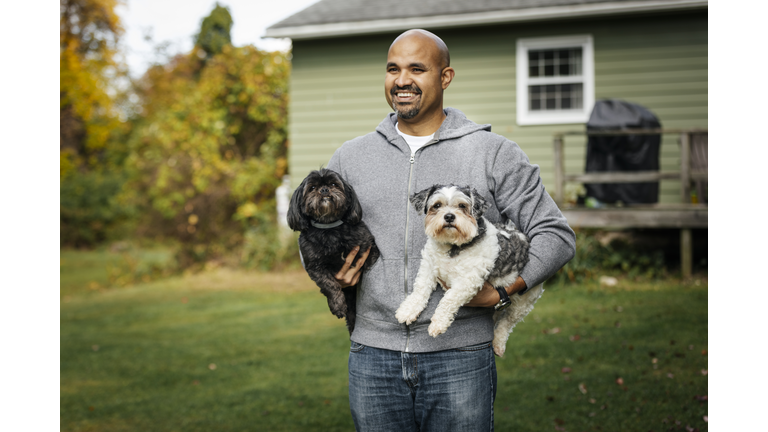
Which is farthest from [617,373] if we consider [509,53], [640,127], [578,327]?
[509,53]

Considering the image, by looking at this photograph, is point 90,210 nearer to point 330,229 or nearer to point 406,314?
point 330,229

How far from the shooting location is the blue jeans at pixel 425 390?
238cm

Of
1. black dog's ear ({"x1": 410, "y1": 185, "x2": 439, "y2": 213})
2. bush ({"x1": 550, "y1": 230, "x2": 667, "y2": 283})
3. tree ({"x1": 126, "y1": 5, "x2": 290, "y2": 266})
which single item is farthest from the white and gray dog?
tree ({"x1": 126, "y1": 5, "x2": 290, "y2": 266})

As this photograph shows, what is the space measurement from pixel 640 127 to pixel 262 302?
661cm

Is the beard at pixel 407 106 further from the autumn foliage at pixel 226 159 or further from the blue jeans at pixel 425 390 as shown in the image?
the autumn foliage at pixel 226 159

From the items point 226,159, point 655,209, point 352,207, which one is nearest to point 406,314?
point 352,207

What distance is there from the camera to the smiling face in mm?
2469

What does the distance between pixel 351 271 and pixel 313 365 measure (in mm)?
4064

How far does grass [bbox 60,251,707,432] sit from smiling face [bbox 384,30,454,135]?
10.6 feet

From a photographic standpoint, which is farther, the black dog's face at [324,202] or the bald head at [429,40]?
the black dog's face at [324,202]

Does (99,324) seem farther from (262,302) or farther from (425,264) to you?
(425,264)

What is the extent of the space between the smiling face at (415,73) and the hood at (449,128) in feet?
0.36

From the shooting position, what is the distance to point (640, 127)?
9.48m

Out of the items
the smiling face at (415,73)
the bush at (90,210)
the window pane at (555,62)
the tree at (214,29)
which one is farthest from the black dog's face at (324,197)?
the tree at (214,29)
